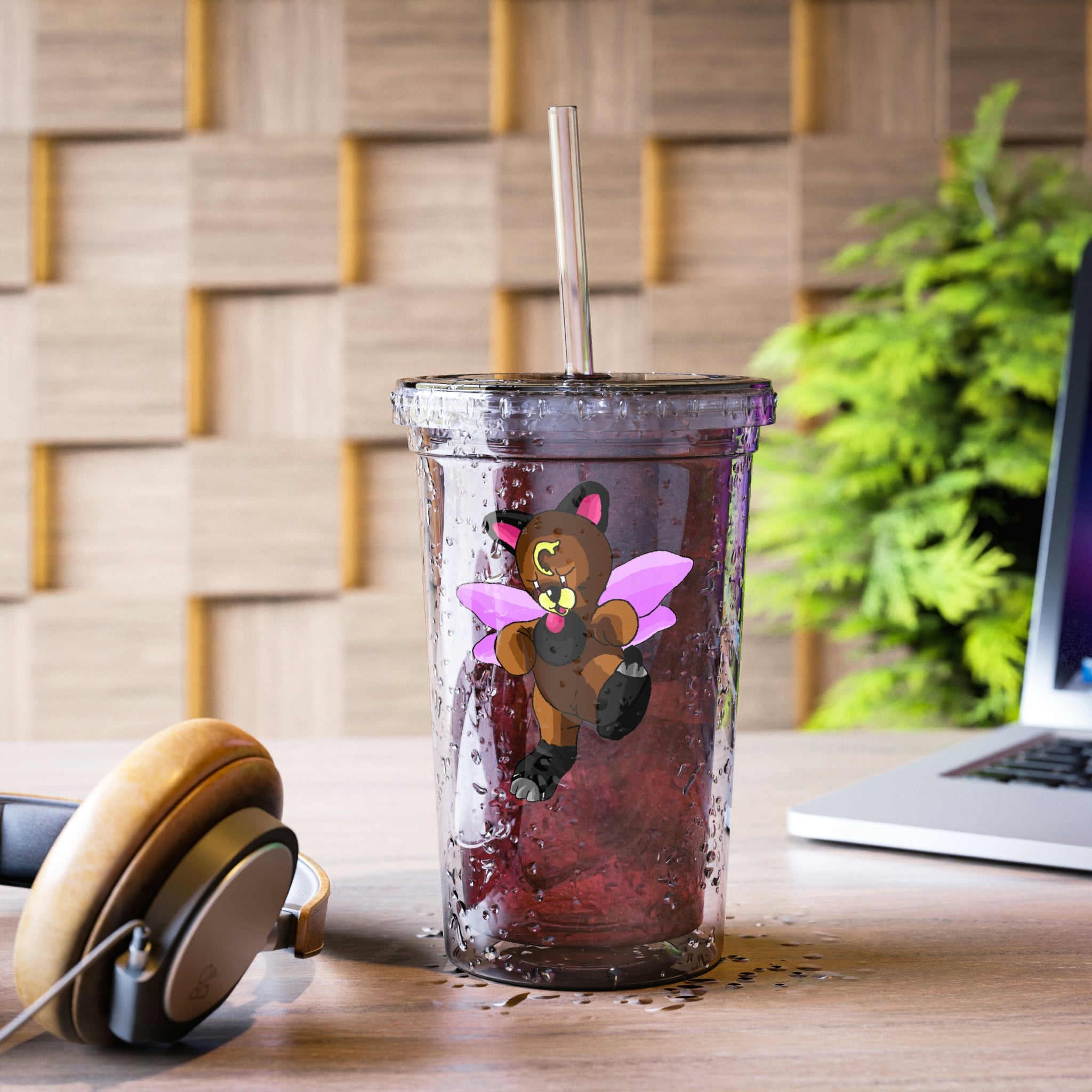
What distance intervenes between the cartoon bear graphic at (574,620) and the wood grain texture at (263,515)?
1.96m

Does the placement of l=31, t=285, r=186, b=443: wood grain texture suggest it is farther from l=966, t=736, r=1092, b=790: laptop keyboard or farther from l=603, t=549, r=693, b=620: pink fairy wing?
l=603, t=549, r=693, b=620: pink fairy wing

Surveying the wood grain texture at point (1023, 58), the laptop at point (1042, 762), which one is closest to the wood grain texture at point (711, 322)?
the wood grain texture at point (1023, 58)

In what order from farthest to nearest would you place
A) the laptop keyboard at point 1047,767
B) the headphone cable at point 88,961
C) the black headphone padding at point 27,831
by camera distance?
the laptop keyboard at point 1047,767 < the black headphone padding at point 27,831 < the headphone cable at point 88,961

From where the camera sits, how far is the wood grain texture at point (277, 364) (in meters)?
2.29

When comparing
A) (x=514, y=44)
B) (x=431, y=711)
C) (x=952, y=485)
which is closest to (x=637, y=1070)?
(x=431, y=711)

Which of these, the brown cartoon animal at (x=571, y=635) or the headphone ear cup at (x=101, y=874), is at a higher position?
the brown cartoon animal at (x=571, y=635)

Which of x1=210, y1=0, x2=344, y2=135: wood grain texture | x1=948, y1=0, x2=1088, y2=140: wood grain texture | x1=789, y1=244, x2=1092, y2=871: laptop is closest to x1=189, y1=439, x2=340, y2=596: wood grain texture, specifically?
x1=210, y1=0, x2=344, y2=135: wood grain texture

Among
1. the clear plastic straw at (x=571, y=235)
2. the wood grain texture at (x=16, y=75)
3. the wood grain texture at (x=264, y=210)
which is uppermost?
the wood grain texture at (x=16, y=75)

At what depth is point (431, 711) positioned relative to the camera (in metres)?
0.42

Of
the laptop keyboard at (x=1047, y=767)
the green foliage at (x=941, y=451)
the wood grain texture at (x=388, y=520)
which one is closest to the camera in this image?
the laptop keyboard at (x=1047, y=767)

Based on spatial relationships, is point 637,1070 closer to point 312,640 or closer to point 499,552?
point 499,552

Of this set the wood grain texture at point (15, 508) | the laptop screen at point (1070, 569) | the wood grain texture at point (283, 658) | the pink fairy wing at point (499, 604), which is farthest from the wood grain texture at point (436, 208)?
the pink fairy wing at point (499, 604)

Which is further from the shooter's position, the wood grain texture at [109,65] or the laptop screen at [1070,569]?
the wood grain texture at [109,65]

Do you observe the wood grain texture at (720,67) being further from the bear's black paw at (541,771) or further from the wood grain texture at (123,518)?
the bear's black paw at (541,771)
